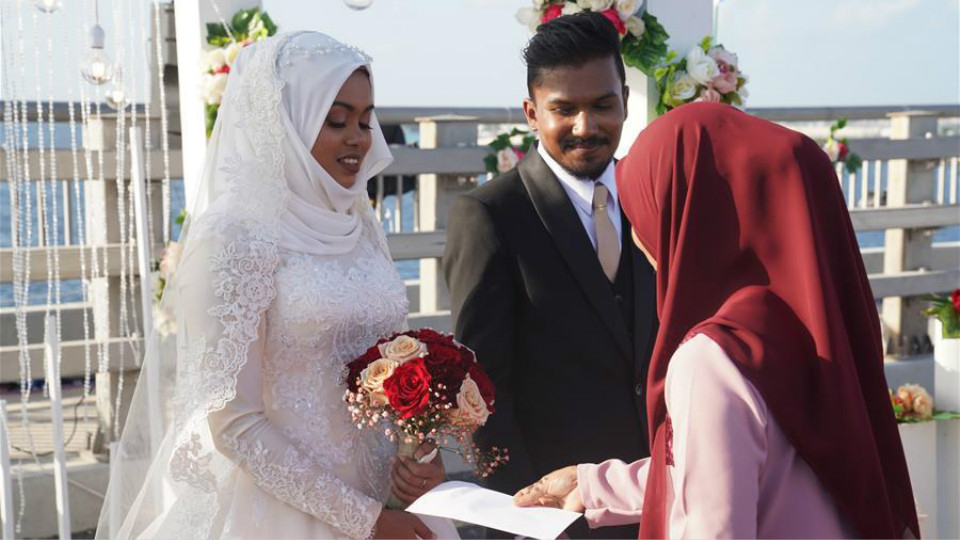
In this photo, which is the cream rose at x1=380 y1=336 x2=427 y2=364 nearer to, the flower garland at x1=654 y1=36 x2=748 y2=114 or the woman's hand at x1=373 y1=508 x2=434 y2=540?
the woman's hand at x1=373 y1=508 x2=434 y2=540

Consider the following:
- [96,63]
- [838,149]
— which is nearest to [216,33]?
[96,63]

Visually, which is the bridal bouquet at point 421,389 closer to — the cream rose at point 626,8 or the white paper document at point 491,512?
the white paper document at point 491,512

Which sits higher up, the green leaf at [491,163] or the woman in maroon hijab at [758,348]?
the green leaf at [491,163]

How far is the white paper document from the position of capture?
2.11 meters

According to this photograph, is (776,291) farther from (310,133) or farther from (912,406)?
(912,406)

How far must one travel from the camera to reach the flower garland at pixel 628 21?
3.98m

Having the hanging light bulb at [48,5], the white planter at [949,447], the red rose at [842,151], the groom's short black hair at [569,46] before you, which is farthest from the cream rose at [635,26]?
the red rose at [842,151]

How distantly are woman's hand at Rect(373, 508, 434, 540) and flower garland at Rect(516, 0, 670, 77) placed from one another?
1939mm

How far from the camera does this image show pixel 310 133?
2789mm

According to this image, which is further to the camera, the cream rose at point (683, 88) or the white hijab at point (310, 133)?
the cream rose at point (683, 88)

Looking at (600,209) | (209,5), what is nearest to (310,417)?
(600,209)

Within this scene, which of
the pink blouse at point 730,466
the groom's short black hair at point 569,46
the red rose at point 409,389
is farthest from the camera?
the groom's short black hair at point 569,46

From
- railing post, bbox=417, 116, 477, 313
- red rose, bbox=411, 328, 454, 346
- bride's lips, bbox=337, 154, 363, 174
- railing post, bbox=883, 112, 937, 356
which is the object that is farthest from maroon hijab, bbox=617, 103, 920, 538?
railing post, bbox=883, 112, 937, 356

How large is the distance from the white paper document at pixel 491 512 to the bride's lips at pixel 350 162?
925 mm
